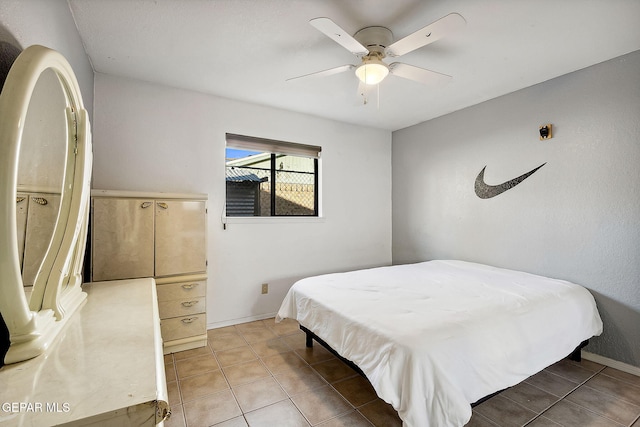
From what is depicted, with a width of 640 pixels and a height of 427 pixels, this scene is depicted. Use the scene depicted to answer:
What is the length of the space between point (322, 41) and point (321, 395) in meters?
2.49

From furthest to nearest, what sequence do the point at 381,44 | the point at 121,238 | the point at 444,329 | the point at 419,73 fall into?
the point at 121,238, the point at 419,73, the point at 381,44, the point at 444,329

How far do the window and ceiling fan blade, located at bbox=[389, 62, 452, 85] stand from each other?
67.9 inches

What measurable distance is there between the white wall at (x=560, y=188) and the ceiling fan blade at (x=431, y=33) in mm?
1808

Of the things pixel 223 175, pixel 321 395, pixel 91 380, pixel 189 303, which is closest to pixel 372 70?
pixel 223 175

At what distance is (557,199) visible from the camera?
2.67m

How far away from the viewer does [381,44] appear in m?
1.99

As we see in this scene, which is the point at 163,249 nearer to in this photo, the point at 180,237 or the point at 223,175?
the point at 180,237

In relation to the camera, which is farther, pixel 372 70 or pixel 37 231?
pixel 372 70

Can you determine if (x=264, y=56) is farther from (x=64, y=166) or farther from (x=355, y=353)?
(x=355, y=353)

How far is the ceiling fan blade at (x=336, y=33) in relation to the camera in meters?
1.51

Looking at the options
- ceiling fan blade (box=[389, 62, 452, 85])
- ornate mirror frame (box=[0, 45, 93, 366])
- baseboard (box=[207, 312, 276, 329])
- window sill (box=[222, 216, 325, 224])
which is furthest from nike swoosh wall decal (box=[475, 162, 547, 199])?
ornate mirror frame (box=[0, 45, 93, 366])

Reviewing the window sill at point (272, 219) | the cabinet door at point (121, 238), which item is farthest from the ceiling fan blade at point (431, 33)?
the cabinet door at point (121, 238)

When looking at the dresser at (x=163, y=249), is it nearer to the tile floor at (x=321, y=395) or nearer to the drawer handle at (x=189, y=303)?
the drawer handle at (x=189, y=303)

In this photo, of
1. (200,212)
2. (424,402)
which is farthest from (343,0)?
(424,402)
